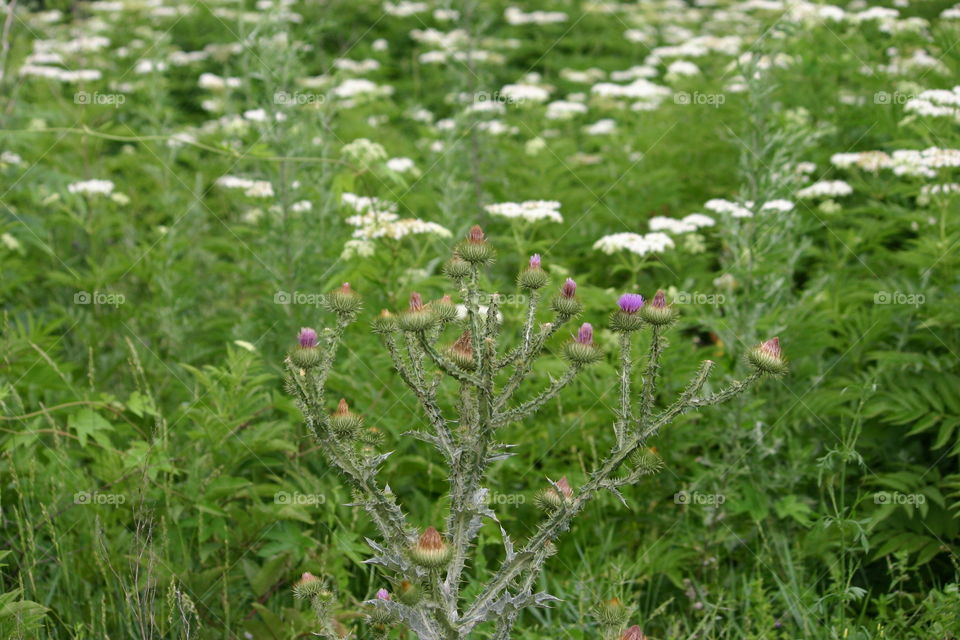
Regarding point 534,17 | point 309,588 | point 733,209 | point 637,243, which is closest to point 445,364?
point 309,588

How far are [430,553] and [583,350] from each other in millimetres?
660

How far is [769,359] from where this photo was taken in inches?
94.9

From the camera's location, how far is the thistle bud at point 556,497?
2.45 m

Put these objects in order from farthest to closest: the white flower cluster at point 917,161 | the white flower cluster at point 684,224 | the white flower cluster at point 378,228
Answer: the white flower cluster at point 684,224 < the white flower cluster at point 917,161 < the white flower cluster at point 378,228

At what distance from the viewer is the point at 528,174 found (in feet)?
20.1

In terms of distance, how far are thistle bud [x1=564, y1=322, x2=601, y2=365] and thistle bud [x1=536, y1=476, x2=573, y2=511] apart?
33 centimetres

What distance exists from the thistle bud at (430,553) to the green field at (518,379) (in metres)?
0.30

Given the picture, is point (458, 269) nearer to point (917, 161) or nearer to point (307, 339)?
point (307, 339)

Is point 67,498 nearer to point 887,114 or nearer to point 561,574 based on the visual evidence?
point 561,574

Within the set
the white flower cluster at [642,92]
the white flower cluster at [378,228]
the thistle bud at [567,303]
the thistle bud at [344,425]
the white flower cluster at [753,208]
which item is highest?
the thistle bud at [567,303]

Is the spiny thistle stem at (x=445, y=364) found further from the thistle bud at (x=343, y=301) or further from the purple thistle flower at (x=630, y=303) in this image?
the purple thistle flower at (x=630, y=303)

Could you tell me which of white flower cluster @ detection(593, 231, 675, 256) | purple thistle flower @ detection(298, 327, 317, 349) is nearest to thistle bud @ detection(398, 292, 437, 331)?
purple thistle flower @ detection(298, 327, 317, 349)

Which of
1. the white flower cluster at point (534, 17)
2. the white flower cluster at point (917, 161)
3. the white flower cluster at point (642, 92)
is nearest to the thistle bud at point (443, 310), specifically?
the white flower cluster at point (917, 161)

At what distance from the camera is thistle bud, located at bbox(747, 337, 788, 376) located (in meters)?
2.39
